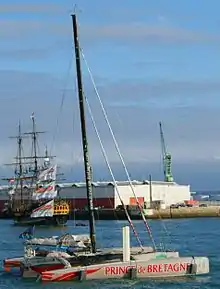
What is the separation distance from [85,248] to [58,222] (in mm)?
67675

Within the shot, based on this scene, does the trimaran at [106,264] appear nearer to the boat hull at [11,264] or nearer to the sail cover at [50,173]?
the boat hull at [11,264]

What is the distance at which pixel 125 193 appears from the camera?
12788 centimetres

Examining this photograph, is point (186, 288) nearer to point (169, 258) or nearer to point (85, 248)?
point (169, 258)

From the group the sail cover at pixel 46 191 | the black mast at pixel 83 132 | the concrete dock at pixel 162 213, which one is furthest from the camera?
the concrete dock at pixel 162 213

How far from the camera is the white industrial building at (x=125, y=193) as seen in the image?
12888 centimetres

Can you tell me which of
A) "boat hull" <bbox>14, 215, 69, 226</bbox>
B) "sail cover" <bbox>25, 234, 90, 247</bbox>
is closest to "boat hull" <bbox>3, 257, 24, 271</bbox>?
"sail cover" <bbox>25, 234, 90, 247</bbox>

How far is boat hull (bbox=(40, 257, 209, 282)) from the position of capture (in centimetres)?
4000

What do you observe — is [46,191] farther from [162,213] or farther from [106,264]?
[106,264]

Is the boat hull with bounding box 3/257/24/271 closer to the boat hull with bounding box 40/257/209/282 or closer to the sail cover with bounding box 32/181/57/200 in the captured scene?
the boat hull with bounding box 40/257/209/282

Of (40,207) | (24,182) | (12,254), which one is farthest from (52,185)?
(12,254)

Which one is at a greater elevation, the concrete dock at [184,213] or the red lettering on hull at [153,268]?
the concrete dock at [184,213]

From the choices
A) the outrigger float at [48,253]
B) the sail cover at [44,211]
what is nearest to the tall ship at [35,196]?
the sail cover at [44,211]

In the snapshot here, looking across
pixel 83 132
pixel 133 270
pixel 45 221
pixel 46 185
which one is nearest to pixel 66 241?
pixel 83 132

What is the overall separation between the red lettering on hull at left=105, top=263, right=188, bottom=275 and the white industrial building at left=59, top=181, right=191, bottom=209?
83898mm
